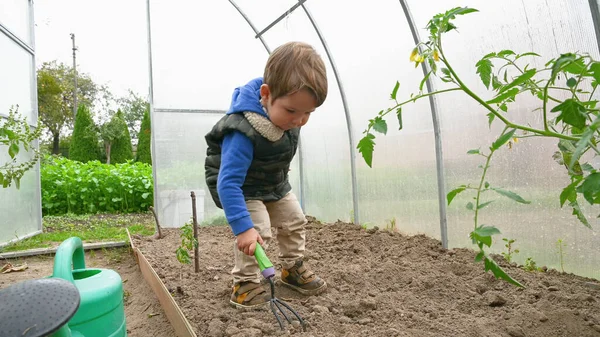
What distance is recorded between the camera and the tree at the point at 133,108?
33.7 m

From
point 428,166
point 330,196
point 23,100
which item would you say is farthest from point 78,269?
point 23,100

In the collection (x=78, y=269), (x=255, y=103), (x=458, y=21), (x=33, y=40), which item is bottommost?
(x=78, y=269)

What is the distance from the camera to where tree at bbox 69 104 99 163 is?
15180mm

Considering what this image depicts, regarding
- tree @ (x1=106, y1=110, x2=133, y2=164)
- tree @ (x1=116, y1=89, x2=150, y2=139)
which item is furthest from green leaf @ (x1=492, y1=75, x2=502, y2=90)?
tree @ (x1=116, y1=89, x2=150, y2=139)

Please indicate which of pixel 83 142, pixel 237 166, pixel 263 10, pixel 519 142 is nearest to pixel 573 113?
pixel 237 166

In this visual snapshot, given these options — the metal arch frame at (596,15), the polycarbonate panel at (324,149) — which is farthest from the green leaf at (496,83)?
the polycarbonate panel at (324,149)

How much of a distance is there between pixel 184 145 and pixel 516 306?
13.2ft

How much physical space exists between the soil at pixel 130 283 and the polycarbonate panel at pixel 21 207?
693 millimetres

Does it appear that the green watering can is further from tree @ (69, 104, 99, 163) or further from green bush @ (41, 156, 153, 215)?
tree @ (69, 104, 99, 163)

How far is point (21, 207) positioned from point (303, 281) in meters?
3.78

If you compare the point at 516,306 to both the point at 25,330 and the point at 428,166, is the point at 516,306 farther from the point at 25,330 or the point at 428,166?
the point at 25,330

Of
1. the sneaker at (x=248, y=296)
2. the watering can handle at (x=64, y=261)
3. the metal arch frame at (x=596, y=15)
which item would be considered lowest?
the sneaker at (x=248, y=296)

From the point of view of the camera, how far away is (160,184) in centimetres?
488

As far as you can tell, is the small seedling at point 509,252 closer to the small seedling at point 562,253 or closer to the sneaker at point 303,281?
the small seedling at point 562,253
